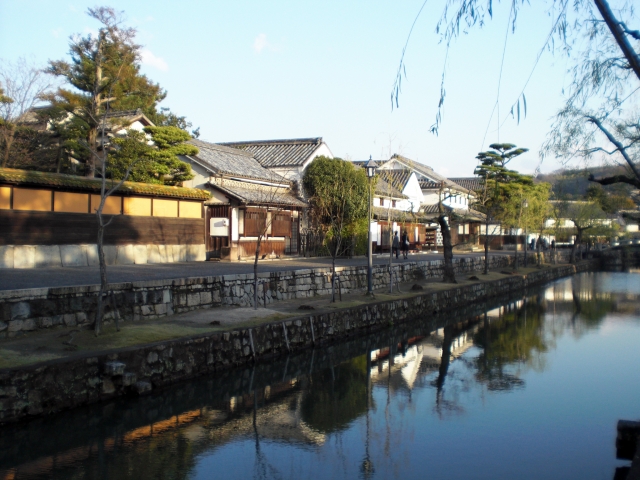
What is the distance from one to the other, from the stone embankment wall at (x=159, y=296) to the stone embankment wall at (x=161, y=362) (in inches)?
84.1

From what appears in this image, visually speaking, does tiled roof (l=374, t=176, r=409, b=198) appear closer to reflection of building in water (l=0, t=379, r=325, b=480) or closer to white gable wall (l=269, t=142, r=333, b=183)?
white gable wall (l=269, t=142, r=333, b=183)

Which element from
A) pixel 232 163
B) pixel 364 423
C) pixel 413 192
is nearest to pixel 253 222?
pixel 232 163

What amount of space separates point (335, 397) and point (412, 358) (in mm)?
4522

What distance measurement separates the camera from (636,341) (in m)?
18.8

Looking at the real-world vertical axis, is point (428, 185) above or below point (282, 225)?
above

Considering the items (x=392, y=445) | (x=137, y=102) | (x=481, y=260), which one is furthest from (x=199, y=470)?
(x=481, y=260)

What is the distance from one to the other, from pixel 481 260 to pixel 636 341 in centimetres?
1812

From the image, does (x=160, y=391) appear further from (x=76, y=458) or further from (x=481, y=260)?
(x=481, y=260)

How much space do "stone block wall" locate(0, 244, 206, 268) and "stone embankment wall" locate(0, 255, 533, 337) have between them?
7161 mm

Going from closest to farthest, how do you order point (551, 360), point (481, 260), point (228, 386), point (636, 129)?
point (228, 386)
point (636, 129)
point (551, 360)
point (481, 260)

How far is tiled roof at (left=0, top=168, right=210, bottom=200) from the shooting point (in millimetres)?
18203

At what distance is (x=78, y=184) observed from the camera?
787 inches

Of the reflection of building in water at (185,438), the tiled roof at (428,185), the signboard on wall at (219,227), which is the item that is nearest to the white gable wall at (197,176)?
the signboard on wall at (219,227)

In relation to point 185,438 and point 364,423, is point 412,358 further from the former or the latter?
point 185,438
